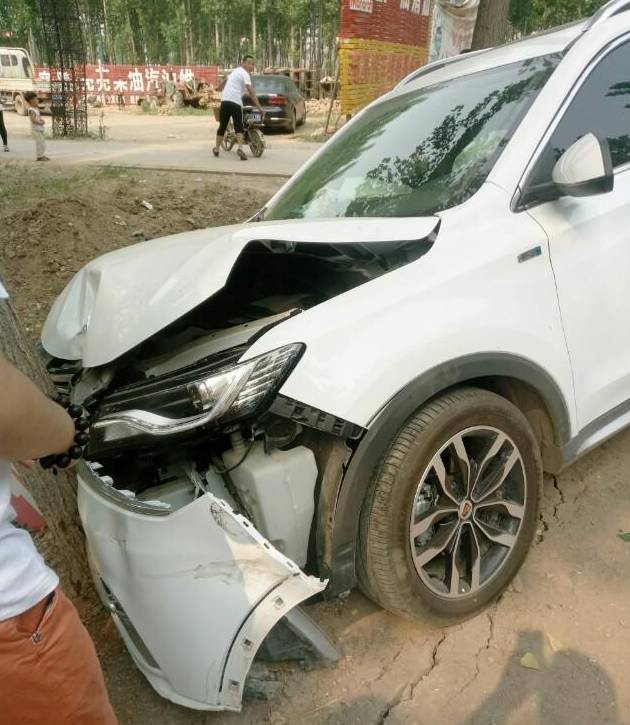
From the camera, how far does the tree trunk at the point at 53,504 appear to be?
2064 millimetres

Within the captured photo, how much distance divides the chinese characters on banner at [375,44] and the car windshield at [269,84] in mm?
5619

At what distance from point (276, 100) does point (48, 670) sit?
765 inches

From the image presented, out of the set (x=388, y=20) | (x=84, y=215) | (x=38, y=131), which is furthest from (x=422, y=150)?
(x=388, y=20)

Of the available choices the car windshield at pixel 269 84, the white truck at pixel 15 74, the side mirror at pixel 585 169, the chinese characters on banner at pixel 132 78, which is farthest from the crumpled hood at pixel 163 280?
the chinese characters on banner at pixel 132 78

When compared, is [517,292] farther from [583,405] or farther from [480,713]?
[480,713]

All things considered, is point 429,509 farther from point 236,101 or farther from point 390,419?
point 236,101

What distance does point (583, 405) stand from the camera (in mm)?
2410

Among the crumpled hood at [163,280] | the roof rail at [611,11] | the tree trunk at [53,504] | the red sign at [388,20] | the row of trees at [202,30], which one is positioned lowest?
the tree trunk at [53,504]

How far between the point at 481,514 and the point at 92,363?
146cm

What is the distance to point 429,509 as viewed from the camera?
209 cm

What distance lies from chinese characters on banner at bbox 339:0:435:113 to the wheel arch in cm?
1102

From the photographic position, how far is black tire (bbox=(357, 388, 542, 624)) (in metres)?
1.93

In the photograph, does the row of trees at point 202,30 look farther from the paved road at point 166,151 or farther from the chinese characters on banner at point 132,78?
the paved road at point 166,151

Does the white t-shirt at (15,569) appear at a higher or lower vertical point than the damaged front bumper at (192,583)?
higher
